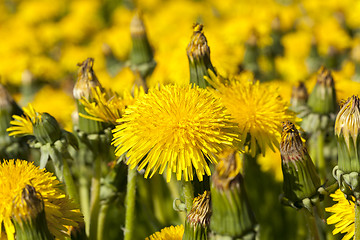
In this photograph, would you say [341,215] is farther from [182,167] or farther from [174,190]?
[174,190]

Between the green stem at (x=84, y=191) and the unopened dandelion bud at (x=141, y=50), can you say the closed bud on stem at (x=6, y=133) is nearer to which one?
the green stem at (x=84, y=191)

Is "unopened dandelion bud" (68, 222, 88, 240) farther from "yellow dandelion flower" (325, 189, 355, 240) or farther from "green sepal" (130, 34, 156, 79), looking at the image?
"green sepal" (130, 34, 156, 79)

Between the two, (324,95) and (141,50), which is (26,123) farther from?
(324,95)

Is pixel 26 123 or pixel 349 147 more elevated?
pixel 26 123

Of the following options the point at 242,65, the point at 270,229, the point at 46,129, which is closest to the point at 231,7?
the point at 242,65

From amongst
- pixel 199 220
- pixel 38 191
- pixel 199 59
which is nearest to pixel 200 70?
pixel 199 59

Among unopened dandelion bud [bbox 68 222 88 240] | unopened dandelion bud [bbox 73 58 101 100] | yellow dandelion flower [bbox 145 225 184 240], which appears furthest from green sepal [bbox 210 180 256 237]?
unopened dandelion bud [bbox 73 58 101 100]
